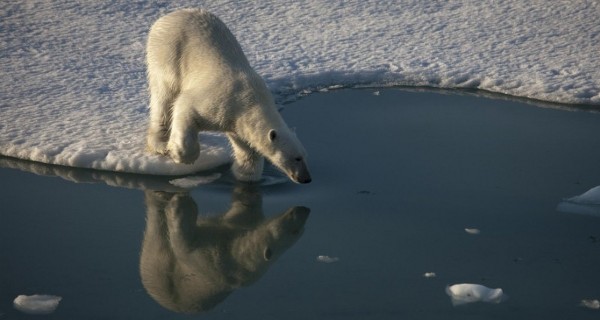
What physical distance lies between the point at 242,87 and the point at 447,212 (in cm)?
117

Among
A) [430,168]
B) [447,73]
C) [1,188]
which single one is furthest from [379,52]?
[1,188]

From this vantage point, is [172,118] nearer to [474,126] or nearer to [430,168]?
[430,168]

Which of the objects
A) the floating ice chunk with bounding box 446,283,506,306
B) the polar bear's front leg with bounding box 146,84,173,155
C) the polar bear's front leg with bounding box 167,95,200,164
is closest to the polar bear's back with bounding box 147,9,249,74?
the polar bear's front leg with bounding box 146,84,173,155

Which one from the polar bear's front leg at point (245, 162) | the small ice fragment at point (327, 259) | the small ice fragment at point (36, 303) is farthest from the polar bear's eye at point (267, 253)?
the small ice fragment at point (36, 303)

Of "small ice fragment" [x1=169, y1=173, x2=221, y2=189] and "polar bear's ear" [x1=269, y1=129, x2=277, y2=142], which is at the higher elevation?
"polar bear's ear" [x1=269, y1=129, x2=277, y2=142]

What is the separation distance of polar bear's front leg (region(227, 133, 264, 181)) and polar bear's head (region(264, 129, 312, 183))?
0.18 metres

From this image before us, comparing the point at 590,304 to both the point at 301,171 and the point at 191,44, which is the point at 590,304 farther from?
the point at 191,44

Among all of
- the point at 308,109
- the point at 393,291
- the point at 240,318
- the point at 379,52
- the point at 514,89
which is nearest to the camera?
the point at 240,318

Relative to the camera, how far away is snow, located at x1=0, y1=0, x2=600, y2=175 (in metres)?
5.24

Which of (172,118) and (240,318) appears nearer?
(240,318)

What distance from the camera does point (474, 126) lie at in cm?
561

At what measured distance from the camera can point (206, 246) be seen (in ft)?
13.3

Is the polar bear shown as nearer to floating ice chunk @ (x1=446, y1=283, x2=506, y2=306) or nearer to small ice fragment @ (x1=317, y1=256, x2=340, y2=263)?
small ice fragment @ (x1=317, y1=256, x2=340, y2=263)

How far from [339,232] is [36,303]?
140 centimetres
